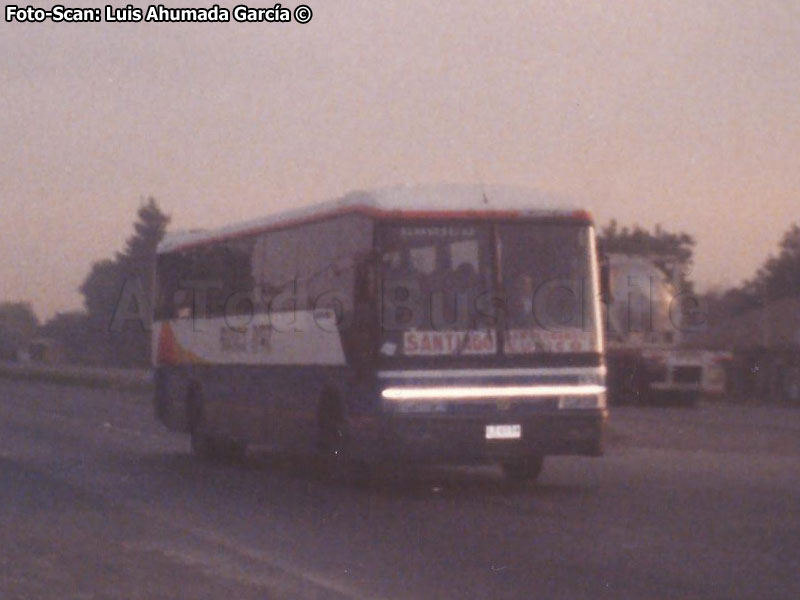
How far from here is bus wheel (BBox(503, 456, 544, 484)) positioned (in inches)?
708

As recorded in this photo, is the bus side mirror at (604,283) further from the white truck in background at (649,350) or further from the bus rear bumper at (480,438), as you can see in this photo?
the white truck in background at (649,350)

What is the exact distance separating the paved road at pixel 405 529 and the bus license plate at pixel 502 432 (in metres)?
0.62

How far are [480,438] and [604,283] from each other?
2344mm

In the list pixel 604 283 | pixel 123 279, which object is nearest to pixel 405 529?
pixel 604 283

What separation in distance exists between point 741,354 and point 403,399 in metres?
37.6

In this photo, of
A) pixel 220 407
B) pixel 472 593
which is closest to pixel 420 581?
pixel 472 593

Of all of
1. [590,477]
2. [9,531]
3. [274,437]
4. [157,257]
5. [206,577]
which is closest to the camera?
[206,577]

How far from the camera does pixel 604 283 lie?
1717cm

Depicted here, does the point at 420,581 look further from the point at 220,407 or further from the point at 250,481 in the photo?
the point at 220,407

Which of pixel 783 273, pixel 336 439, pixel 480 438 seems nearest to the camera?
pixel 480 438

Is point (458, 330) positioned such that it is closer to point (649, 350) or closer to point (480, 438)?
point (480, 438)

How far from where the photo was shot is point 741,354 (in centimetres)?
5203

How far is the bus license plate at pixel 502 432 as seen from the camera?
1617 cm

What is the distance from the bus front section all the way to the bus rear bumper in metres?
0.01
